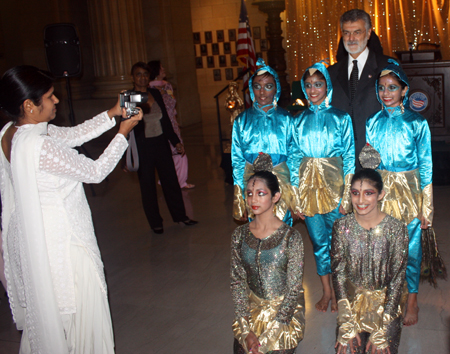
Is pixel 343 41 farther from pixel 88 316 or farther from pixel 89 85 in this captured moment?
pixel 89 85

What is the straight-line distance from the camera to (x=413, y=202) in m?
2.64

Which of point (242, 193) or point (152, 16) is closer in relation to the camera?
point (242, 193)

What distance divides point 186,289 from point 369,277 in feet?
4.93

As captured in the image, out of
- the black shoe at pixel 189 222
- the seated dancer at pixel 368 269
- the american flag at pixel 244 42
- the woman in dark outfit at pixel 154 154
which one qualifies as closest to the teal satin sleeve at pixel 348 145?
the seated dancer at pixel 368 269

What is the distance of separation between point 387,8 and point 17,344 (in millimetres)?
8857

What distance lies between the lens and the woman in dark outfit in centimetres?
447

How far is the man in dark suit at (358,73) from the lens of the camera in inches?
115

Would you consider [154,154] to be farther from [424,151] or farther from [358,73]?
[424,151]

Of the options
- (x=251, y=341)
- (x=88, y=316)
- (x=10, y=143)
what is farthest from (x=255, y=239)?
(x=10, y=143)

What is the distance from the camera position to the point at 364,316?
240 centimetres

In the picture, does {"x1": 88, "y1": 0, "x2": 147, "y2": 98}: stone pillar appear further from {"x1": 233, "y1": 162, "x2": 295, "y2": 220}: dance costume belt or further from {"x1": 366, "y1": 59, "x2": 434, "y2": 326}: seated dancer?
{"x1": 366, "y1": 59, "x2": 434, "y2": 326}: seated dancer

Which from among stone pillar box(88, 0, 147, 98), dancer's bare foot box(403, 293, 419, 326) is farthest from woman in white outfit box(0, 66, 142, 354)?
stone pillar box(88, 0, 147, 98)

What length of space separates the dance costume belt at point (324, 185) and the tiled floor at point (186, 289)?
708 mm

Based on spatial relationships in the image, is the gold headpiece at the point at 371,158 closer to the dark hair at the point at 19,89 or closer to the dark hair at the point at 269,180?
the dark hair at the point at 269,180
